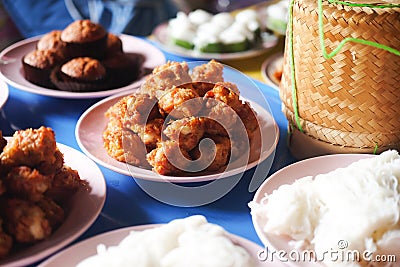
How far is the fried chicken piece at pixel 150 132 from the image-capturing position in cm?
116

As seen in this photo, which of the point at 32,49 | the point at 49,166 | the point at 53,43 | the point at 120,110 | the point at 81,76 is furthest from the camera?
the point at 32,49

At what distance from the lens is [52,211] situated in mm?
967

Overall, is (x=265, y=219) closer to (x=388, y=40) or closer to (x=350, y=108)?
(x=350, y=108)

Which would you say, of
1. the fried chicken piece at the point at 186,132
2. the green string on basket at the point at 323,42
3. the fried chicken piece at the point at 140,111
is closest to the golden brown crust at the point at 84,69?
the fried chicken piece at the point at 140,111

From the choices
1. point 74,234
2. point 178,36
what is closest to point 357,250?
point 74,234

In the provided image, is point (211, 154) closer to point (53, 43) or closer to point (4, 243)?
point (4, 243)

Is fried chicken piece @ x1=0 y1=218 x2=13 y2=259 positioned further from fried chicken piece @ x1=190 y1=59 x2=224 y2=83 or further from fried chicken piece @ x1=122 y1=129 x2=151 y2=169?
fried chicken piece @ x1=190 y1=59 x2=224 y2=83

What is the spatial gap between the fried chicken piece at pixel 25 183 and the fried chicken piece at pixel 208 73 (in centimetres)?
50

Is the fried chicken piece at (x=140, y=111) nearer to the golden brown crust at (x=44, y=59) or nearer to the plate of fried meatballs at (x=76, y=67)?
the plate of fried meatballs at (x=76, y=67)

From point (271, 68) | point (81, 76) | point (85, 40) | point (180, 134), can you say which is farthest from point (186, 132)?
point (271, 68)

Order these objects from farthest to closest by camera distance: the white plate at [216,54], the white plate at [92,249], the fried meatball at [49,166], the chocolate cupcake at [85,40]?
1. the white plate at [216,54]
2. the chocolate cupcake at [85,40]
3. the fried meatball at [49,166]
4. the white plate at [92,249]

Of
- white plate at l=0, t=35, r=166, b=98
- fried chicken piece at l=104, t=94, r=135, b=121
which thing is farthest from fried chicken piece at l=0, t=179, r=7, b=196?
white plate at l=0, t=35, r=166, b=98

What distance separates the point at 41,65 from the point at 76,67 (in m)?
0.12

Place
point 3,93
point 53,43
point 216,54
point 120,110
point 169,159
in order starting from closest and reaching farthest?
1. point 169,159
2. point 120,110
3. point 3,93
4. point 53,43
5. point 216,54
